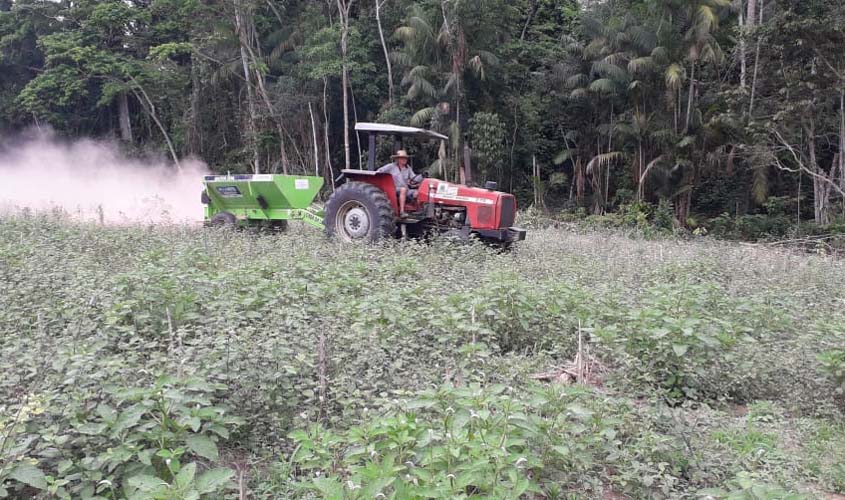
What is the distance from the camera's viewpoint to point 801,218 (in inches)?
784

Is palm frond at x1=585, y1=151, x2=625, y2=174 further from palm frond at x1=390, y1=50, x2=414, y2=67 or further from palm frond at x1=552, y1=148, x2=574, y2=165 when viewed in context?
A: palm frond at x1=390, y1=50, x2=414, y2=67

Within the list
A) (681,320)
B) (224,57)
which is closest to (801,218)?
(681,320)

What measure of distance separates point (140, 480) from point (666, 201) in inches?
774

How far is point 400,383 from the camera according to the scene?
4.01m

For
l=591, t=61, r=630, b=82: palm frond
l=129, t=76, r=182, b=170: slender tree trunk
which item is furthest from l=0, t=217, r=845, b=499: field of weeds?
l=129, t=76, r=182, b=170: slender tree trunk

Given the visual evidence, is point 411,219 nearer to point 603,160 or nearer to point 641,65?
point 641,65

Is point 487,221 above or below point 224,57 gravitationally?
below

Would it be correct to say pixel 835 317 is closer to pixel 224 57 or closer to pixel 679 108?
pixel 679 108

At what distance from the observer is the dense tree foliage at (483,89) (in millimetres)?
18773

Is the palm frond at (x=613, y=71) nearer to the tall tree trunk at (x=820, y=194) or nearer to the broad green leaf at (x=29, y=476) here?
the tall tree trunk at (x=820, y=194)

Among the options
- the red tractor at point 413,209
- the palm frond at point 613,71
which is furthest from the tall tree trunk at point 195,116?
the red tractor at point 413,209

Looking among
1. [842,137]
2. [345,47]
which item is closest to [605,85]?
[842,137]

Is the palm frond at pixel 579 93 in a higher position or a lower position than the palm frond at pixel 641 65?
lower

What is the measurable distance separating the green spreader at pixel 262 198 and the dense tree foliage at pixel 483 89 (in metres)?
10.4
